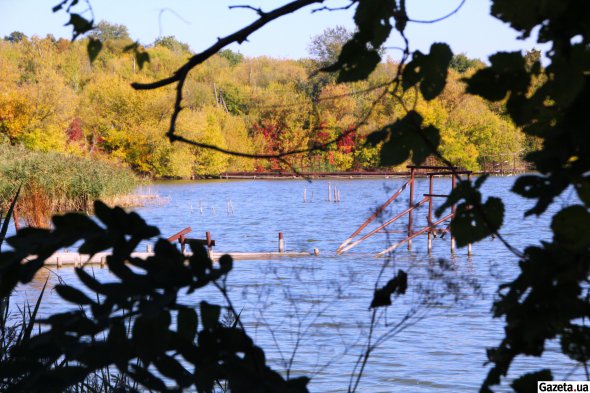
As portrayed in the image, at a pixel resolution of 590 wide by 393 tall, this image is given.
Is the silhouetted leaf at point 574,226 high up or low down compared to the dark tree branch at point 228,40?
down

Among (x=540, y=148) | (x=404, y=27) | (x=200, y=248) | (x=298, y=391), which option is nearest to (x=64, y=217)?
(x=200, y=248)

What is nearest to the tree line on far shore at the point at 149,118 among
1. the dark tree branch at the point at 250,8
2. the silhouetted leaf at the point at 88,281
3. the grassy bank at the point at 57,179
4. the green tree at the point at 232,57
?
the grassy bank at the point at 57,179

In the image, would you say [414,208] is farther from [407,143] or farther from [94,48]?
[407,143]

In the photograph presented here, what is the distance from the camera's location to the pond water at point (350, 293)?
2551mm

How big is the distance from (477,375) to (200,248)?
35.8 ft

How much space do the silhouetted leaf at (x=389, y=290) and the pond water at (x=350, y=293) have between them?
18 centimetres

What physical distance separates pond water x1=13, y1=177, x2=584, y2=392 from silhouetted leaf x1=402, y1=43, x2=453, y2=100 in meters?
0.17

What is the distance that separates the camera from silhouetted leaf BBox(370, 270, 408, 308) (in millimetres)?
1509

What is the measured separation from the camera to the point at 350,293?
322cm

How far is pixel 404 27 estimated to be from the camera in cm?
143

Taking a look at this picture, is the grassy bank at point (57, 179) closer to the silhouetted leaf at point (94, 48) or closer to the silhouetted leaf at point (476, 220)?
the silhouetted leaf at point (94, 48)

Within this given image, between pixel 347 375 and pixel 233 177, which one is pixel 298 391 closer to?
pixel 347 375

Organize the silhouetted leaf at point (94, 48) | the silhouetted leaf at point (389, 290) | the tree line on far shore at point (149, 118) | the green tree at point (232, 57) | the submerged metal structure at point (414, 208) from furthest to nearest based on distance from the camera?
1. the green tree at point (232, 57)
2. the tree line on far shore at point (149, 118)
3. the submerged metal structure at point (414, 208)
4. the silhouetted leaf at point (94, 48)
5. the silhouetted leaf at point (389, 290)

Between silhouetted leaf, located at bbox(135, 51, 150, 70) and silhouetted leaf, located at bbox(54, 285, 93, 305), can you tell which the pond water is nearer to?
silhouetted leaf, located at bbox(54, 285, 93, 305)
